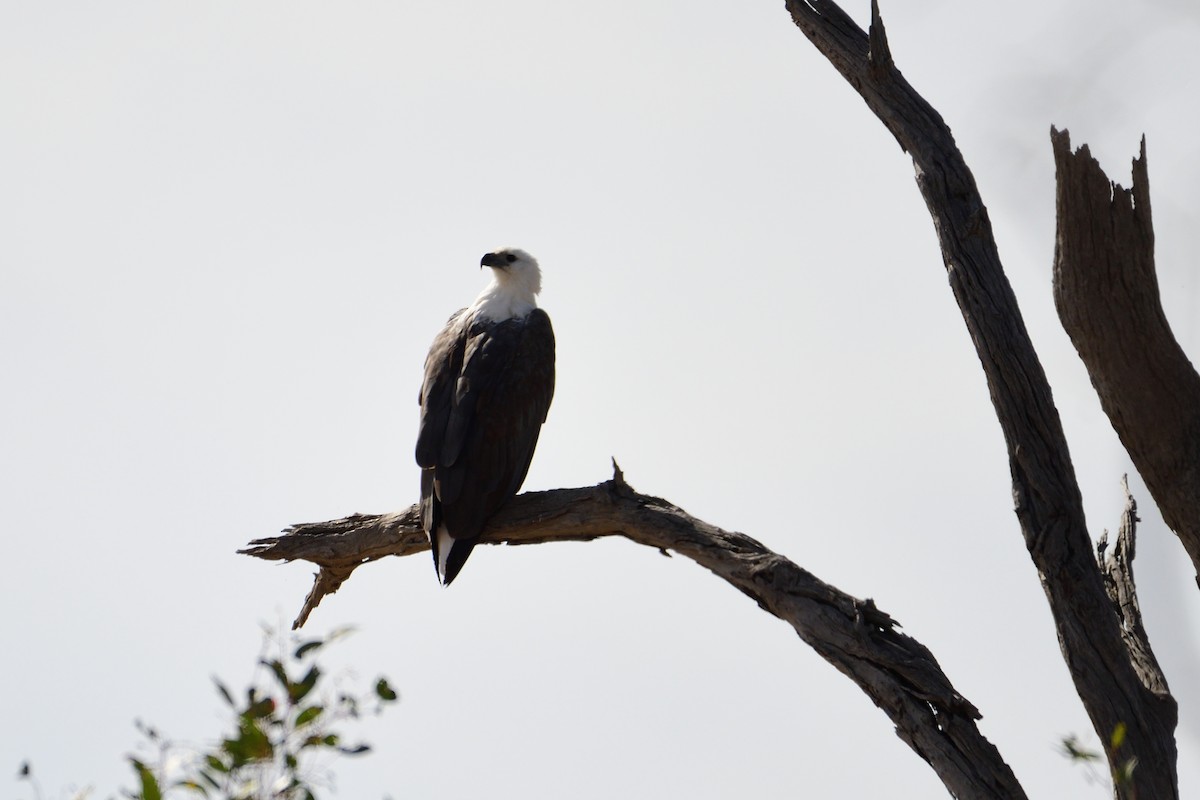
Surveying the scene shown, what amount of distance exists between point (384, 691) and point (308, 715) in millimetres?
190

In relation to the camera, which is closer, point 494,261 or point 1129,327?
point 1129,327

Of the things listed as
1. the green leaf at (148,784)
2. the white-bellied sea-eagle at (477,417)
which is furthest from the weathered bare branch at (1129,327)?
the green leaf at (148,784)

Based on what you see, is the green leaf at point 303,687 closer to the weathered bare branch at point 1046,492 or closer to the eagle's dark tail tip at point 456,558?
the weathered bare branch at point 1046,492

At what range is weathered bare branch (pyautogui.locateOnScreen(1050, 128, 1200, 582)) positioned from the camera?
516 cm

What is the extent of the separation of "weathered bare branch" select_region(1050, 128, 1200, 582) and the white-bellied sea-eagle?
2483mm

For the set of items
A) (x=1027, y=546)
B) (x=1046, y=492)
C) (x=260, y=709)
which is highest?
(x=1046, y=492)

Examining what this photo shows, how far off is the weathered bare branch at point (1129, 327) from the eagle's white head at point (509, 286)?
286cm

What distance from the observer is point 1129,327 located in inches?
207

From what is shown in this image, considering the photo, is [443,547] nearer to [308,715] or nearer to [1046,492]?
[1046,492]

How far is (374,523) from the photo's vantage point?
625cm

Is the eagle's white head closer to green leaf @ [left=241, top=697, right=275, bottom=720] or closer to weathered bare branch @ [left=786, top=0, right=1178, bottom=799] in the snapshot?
weathered bare branch @ [left=786, top=0, right=1178, bottom=799]

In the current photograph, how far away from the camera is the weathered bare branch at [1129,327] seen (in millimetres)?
5156

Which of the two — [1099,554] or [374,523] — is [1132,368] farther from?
[374,523]

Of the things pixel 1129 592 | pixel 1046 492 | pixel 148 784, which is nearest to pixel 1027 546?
pixel 1046 492
